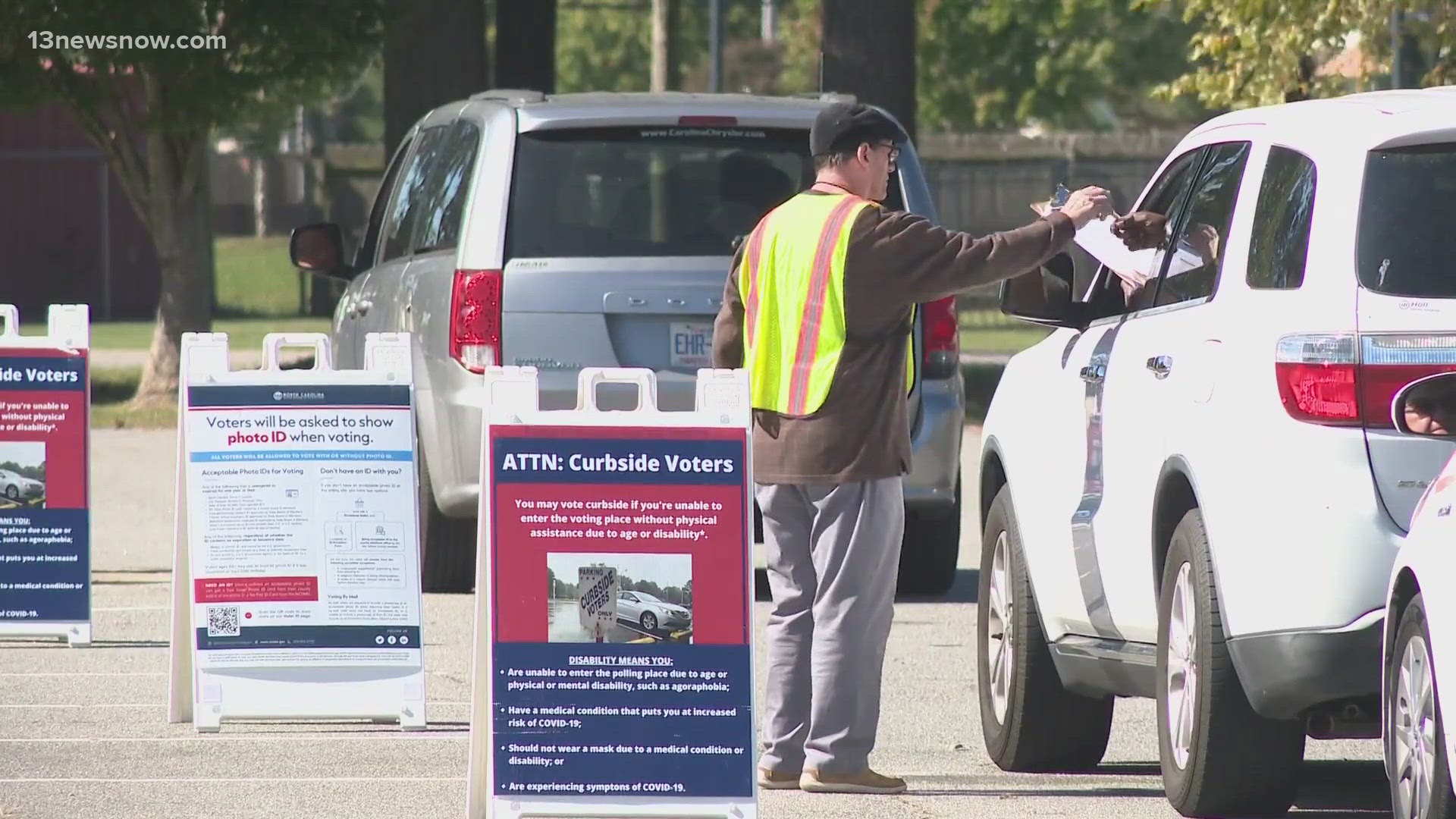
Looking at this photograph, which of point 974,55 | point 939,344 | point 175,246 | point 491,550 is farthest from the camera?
point 974,55

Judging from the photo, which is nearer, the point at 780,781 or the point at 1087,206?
the point at 1087,206

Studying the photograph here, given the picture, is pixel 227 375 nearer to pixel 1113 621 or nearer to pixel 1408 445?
pixel 1113 621

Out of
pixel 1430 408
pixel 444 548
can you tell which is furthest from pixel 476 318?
pixel 1430 408

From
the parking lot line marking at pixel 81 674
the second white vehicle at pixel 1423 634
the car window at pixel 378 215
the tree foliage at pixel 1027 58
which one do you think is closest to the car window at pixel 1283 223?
the second white vehicle at pixel 1423 634

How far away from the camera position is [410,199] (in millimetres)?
10867

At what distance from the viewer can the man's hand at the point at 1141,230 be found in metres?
6.57

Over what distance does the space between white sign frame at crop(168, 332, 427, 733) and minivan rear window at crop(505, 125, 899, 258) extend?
2.31 metres

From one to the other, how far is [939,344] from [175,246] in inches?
447

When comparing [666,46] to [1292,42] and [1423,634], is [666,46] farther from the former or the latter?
[1423,634]

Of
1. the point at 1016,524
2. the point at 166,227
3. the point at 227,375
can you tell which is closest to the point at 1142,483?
the point at 1016,524

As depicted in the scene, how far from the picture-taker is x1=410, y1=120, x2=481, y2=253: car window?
982cm

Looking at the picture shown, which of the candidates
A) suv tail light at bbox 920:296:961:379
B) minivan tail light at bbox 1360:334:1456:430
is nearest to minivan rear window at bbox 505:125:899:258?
suv tail light at bbox 920:296:961:379

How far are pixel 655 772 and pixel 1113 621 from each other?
1.55m

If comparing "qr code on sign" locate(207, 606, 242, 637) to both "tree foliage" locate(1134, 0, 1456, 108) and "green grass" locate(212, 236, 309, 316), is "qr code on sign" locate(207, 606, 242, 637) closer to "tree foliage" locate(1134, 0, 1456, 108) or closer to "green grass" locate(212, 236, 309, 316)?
"tree foliage" locate(1134, 0, 1456, 108)
